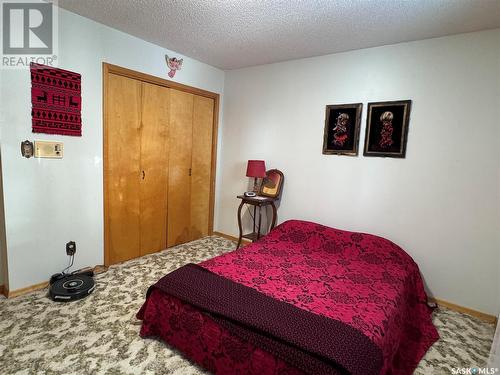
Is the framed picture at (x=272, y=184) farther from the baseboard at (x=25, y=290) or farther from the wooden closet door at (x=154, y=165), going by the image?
the baseboard at (x=25, y=290)

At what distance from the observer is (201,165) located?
3.84 meters

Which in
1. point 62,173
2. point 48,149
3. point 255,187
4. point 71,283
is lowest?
point 71,283

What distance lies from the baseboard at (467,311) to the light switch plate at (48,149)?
3.69 m

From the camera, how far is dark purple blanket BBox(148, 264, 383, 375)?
127cm

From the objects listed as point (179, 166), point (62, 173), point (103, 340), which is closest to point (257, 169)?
point (179, 166)

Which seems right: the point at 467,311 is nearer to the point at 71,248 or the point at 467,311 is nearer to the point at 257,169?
the point at 257,169

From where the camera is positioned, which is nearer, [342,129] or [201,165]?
[342,129]

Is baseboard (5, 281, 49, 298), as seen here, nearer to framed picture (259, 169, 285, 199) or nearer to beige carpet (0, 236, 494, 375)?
beige carpet (0, 236, 494, 375)

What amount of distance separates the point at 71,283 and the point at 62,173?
3.24 feet

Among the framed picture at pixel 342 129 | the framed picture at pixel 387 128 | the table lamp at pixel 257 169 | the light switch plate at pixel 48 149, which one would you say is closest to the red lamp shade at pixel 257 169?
the table lamp at pixel 257 169

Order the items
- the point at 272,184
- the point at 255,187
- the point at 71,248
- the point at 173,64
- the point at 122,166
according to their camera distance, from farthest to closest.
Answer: the point at 255,187 → the point at 272,184 → the point at 173,64 → the point at 122,166 → the point at 71,248

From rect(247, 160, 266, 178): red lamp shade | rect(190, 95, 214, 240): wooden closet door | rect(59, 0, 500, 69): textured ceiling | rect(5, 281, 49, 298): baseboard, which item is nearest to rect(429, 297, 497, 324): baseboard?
rect(247, 160, 266, 178): red lamp shade

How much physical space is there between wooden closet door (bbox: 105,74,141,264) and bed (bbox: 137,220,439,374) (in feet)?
4.19

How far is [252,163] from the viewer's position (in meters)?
3.39
